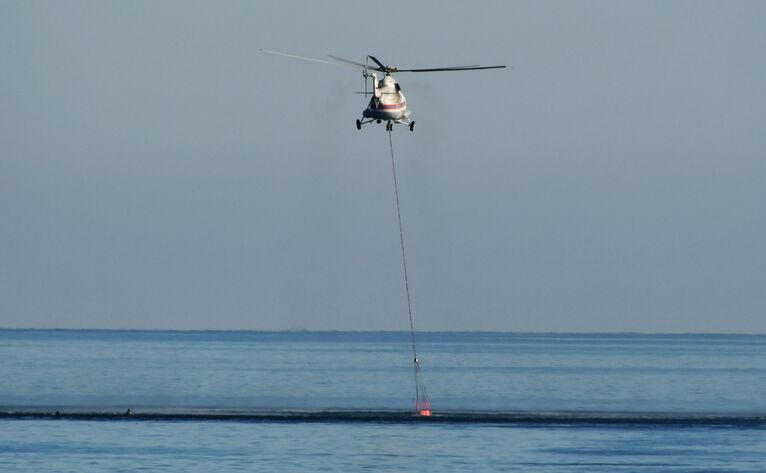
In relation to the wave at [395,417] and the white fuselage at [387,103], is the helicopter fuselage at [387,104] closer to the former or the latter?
the white fuselage at [387,103]

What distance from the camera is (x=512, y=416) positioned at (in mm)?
76875

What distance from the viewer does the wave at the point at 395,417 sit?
74938 mm

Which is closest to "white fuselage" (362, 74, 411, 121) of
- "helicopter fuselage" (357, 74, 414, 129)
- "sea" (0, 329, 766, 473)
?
"helicopter fuselage" (357, 74, 414, 129)

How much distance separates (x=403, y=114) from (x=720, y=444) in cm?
1909

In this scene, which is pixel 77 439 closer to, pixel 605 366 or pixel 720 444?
pixel 720 444

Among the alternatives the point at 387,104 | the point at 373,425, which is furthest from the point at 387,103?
the point at 373,425

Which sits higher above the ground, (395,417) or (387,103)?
(387,103)

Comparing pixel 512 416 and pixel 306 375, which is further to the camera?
pixel 306 375

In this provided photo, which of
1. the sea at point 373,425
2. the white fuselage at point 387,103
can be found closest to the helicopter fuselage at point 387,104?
the white fuselage at point 387,103

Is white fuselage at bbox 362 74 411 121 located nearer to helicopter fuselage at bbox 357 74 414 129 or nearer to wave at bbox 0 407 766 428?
helicopter fuselage at bbox 357 74 414 129

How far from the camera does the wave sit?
74.9 m

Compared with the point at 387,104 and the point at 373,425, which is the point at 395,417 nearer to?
the point at 373,425

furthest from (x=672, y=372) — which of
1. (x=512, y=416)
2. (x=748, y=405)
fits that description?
(x=512, y=416)

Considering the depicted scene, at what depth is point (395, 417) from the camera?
3051 inches
